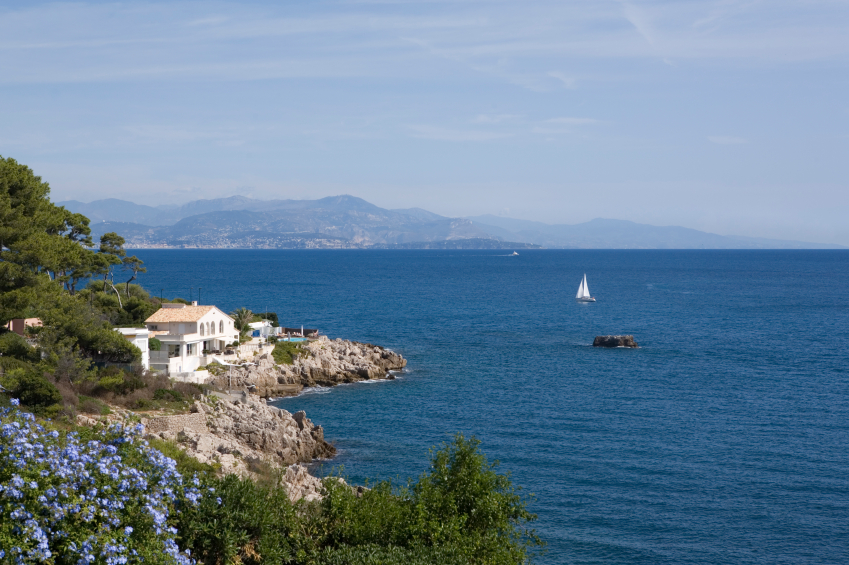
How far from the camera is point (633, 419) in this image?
4553cm

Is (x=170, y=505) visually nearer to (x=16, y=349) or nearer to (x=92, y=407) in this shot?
(x=92, y=407)

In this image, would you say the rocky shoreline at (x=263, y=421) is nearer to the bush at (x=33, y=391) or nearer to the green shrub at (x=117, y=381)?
the bush at (x=33, y=391)

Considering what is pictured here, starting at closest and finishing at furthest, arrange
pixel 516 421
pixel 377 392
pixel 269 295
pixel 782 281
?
pixel 516 421 → pixel 377 392 → pixel 269 295 → pixel 782 281

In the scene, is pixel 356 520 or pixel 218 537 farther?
pixel 356 520

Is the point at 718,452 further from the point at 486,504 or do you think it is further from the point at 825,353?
the point at 825,353

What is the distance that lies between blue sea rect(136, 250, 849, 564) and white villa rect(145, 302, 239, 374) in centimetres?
814

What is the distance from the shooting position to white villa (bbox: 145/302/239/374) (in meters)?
48.4

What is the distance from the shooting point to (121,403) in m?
34.1

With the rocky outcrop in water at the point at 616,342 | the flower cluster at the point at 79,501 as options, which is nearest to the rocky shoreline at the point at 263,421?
the flower cluster at the point at 79,501

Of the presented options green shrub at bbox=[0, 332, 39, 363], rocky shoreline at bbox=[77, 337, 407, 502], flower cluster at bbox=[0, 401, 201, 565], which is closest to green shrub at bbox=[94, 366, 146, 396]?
rocky shoreline at bbox=[77, 337, 407, 502]

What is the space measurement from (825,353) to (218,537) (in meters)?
69.7

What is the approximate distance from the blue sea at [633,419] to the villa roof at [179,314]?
9.73 meters

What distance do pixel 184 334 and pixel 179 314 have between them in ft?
5.84

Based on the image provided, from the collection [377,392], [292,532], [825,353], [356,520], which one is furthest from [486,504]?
[825,353]
